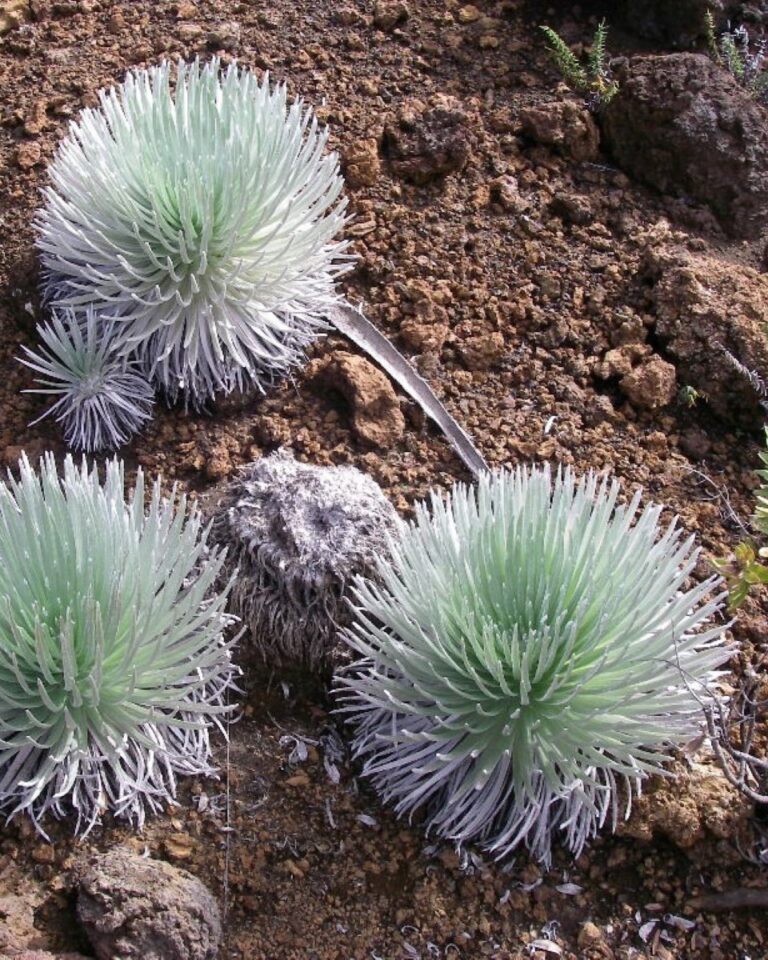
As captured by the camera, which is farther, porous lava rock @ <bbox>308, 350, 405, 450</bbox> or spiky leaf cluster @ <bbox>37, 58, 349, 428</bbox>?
porous lava rock @ <bbox>308, 350, 405, 450</bbox>

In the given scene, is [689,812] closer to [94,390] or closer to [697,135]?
[94,390]

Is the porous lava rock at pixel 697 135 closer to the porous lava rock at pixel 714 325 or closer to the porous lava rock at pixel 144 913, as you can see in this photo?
the porous lava rock at pixel 714 325

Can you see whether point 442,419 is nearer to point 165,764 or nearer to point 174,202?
point 174,202

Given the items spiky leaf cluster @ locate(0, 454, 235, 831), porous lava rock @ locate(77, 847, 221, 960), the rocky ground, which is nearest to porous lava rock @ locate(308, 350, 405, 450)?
the rocky ground

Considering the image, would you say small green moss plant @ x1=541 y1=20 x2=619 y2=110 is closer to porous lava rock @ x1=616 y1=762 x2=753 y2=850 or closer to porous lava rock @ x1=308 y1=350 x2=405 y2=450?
porous lava rock @ x1=308 y1=350 x2=405 y2=450

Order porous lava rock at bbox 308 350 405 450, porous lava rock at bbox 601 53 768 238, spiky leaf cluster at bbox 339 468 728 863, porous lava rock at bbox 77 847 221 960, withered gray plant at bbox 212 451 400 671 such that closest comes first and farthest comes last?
1. porous lava rock at bbox 77 847 221 960
2. spiky leaf cluster at bbox 339 468 728 863
3. withered gray plant at bbox 212 451 400 671
4. porous lava rock at bbox 308 350 405 450
5. porous lava rock at bbox 601 53 768 238

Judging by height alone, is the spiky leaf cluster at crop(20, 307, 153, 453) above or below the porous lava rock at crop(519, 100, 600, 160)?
below

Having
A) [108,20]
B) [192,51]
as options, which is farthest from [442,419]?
[108,20]
